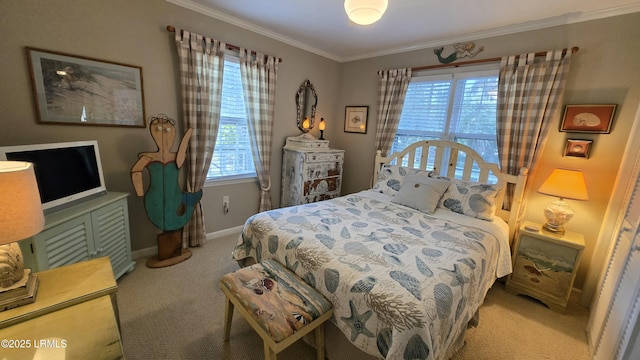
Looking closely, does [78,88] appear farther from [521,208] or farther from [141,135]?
[521,208]

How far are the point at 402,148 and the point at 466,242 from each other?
1825mm

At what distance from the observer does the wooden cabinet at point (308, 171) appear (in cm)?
323

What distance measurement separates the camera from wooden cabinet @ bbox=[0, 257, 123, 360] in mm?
806

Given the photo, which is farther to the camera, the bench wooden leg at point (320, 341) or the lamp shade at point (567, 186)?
the lamp shade at point (567, 186)

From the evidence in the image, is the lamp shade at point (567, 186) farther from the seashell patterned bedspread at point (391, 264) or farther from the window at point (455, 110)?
the window at point (455, 110)

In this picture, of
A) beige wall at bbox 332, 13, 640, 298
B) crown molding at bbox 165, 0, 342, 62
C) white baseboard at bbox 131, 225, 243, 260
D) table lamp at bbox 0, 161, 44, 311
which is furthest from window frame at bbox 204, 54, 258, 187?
beige wall at bbox 332, 13, 640, 298

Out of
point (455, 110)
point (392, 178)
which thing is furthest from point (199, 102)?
point (455, 110)

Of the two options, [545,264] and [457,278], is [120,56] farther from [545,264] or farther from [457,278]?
[545,264]

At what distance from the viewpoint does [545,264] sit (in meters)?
2.12

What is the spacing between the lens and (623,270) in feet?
4.91

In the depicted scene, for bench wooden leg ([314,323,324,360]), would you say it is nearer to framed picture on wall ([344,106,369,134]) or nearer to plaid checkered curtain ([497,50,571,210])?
plaid checkered curtain ([497,50,571,210])

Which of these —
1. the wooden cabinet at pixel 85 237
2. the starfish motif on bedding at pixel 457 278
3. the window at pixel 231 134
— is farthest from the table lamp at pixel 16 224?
the window at pixel 231 134

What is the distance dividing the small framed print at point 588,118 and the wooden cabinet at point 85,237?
12.8 ft

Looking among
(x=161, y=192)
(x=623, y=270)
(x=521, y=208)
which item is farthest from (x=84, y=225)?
(x=521, y=208)
